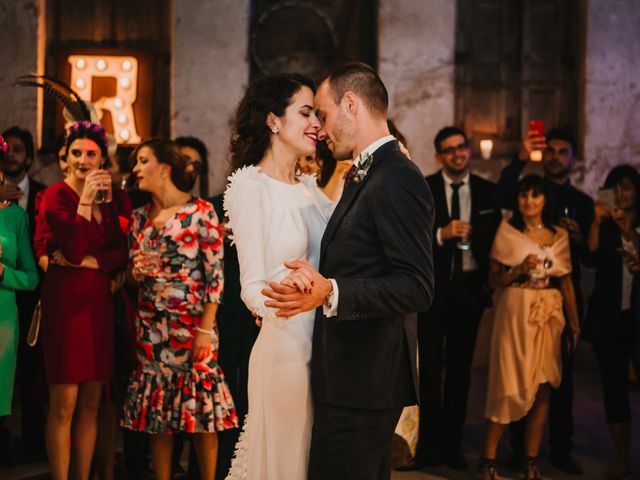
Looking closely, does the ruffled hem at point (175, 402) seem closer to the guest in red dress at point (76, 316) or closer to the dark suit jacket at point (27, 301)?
the guest in red dress at point (76, 316)

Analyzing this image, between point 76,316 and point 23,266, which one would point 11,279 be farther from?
point 76,316

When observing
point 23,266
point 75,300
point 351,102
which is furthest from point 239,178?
point 23,266

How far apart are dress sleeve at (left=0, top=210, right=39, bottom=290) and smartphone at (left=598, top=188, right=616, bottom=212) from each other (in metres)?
A: 3.44

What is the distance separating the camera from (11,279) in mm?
4840

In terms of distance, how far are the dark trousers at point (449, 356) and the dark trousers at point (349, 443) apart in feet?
9.83

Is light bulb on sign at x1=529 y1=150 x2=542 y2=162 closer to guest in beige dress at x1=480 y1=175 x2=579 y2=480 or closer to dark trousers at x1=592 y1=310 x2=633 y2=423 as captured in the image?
guest in beige dress at x1=480 y1=175 x2=579 y2=480

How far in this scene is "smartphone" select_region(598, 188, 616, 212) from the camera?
5.30 m

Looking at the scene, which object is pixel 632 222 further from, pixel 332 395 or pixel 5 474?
pixel 5 474

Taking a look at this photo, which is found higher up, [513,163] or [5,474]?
[513,163]

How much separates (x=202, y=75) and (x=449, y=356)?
393 cm

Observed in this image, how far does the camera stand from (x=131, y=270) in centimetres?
472

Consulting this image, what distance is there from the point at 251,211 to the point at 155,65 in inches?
229

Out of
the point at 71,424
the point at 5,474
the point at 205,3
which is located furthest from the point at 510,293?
the point at 205,3

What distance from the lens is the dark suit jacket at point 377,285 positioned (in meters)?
2.54
